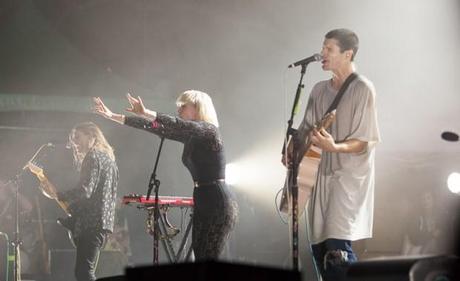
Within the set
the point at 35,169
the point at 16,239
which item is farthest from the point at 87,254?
the point at 35,169

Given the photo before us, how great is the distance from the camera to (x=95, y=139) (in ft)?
23.7

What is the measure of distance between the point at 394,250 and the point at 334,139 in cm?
281

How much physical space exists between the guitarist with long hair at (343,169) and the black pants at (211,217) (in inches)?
25.2

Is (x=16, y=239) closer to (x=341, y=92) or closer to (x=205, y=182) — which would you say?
(x=205, y=182)

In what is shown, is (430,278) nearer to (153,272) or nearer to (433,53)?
(153,272)

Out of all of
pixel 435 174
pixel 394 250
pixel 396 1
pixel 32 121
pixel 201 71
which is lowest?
pixel 394 250

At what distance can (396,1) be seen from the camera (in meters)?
8.16

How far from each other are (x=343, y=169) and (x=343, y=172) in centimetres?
2

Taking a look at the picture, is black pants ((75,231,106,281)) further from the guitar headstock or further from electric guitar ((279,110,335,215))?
electric guitar ((279,110,335,215))

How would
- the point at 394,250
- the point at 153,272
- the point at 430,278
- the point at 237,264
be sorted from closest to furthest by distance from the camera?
the point at 237,264, the point at 153,272, the point at 430,278, the point at 394,250

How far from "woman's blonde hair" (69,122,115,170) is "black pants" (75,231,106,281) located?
2.58 ft

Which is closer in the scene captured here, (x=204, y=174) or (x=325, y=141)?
(x=325, y=141)

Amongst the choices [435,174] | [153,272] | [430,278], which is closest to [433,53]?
[435,174]

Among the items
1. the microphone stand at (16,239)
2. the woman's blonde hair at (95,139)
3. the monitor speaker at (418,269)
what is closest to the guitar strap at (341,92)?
the monitor speaker at (418,269)
